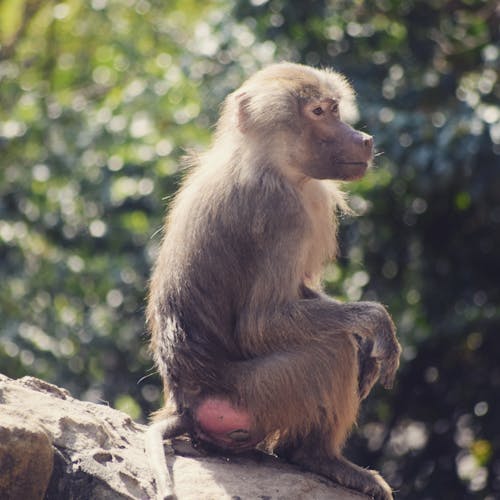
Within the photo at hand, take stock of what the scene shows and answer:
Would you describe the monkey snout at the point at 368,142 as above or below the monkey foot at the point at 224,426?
above

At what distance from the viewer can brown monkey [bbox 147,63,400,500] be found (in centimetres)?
438

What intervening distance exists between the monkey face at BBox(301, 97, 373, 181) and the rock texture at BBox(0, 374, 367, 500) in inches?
47.8

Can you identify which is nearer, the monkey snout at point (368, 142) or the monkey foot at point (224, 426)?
the monkey foot at point (224, 426)

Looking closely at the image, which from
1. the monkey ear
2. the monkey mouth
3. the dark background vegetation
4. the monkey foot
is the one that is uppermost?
the monkey ear

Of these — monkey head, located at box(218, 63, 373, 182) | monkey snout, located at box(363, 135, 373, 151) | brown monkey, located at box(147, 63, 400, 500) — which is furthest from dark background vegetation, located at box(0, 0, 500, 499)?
brown monkey, located at box(147, 63, 400, 500)

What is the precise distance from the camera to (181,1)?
978 centimetres

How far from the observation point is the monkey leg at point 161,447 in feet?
13.0

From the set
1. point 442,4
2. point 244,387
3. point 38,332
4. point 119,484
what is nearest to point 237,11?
point 442,4

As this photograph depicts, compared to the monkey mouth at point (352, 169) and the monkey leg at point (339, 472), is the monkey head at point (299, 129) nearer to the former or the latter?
the monkey mouth at point (352, 169)

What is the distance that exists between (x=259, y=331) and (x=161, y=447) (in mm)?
582

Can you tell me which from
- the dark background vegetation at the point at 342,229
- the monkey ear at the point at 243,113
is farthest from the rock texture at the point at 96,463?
the dark background vegetation at the point at 342,229

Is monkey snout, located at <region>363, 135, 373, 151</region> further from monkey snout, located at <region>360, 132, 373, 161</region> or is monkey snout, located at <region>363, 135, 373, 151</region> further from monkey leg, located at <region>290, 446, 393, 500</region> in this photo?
monkey leg, located at <region>290, 446, 393, 500</region>

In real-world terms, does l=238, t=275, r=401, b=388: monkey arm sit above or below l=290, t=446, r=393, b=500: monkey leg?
above

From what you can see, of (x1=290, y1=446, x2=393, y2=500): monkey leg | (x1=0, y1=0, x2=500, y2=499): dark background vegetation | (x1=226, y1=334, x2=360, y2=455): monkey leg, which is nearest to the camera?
(x1=226, y1=334, x2=360, y2=455): monkey leg
